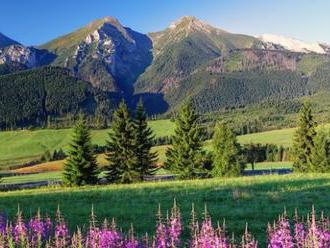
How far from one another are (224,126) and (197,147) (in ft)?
27.6

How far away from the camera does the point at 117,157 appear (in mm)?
67750

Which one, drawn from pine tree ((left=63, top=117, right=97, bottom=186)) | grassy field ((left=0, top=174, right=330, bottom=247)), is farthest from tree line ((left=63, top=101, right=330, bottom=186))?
grassy field ((left=0, top=174, right=330, bottom=247))

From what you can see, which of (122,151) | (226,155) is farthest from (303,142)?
(122,151)

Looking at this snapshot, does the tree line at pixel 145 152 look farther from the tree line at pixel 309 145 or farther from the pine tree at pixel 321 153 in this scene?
the pine tree at pixel 321 153

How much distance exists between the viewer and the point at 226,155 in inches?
2862

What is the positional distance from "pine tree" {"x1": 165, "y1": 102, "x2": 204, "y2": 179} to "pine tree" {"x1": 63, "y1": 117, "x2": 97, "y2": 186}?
1195 cm

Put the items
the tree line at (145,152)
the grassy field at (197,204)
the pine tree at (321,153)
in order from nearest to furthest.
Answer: the grassy field at (197,204) < the tree line at (145,152) < the pine tree at (321,153)

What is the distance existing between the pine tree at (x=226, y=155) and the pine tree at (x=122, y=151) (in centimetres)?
1232

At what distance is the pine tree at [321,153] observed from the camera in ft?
240

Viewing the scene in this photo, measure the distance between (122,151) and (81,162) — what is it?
7.32 metres

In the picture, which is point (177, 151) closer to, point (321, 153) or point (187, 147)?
point (187, 147)

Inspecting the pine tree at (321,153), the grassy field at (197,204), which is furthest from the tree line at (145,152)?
the grassy field at (197,204)

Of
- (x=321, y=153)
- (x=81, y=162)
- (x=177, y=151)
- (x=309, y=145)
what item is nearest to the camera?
(x=81, y=162)

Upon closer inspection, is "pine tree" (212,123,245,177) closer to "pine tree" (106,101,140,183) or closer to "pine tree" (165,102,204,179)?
"pine tree" (165,102,204,179)
